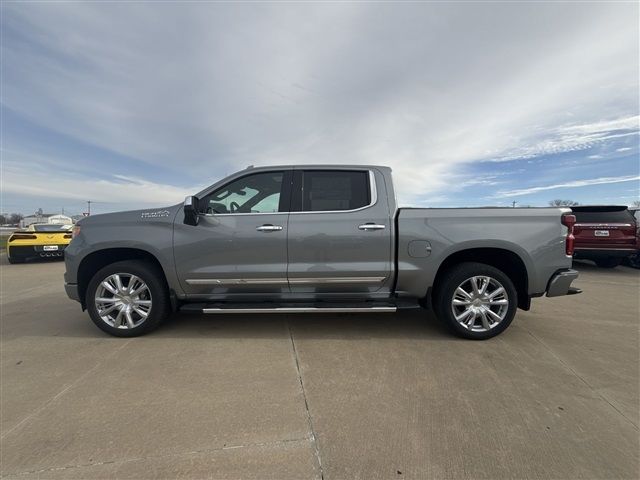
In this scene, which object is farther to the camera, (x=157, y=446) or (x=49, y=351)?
(x=49, y=351)

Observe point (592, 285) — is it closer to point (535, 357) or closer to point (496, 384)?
point (535, 357)

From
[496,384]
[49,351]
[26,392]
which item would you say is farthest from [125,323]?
[496,384]

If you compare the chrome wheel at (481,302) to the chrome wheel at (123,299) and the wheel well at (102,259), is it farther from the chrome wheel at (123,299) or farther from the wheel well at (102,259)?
the chrome wheel at (123,299)

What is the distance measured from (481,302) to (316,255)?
187 cm

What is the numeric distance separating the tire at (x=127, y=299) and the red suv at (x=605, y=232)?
879 centimetres

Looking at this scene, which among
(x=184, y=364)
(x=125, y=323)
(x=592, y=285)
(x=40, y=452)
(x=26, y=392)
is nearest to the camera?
(x=40, y=452)

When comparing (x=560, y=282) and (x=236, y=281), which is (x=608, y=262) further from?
(x=236, y=281)

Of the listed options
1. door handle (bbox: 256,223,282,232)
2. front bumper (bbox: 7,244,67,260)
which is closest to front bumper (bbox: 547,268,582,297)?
door handle (bbox: 256,223,282,232)

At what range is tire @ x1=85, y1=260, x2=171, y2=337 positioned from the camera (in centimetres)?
371

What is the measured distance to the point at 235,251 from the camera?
144 inches

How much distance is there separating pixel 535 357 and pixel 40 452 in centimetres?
406

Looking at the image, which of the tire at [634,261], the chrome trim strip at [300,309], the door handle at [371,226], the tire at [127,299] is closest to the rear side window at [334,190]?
the door handle at [371,226]

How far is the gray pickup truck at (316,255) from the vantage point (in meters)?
3.59

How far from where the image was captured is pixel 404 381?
2826 millimetres
